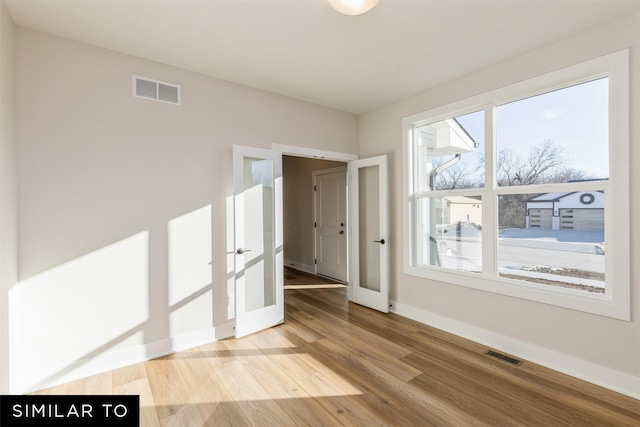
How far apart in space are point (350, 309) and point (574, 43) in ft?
11.9

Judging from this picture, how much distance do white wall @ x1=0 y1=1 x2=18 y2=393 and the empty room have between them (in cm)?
3

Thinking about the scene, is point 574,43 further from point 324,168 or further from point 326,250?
point 326,250

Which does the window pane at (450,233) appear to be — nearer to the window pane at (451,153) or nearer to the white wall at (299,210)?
the window pane at (451,153)

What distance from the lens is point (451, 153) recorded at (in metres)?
3.45

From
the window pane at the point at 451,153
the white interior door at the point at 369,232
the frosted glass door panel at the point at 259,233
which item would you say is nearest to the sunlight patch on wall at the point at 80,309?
the frosted glass door panel at the point at 259,233

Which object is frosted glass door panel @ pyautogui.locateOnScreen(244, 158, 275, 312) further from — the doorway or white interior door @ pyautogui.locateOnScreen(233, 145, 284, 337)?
the doorway

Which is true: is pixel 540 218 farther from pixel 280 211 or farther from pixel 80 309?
pixel 80 309

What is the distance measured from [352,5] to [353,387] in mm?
2752

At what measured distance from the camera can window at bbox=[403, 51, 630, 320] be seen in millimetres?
2264

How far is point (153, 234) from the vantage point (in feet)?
9.08

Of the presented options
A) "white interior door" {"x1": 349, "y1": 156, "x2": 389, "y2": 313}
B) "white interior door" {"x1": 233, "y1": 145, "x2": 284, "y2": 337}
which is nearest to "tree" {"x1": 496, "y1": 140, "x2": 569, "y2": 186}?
"white interior door" {"x1": 349, "y1": 156, "x2": 389, "y2": 313}

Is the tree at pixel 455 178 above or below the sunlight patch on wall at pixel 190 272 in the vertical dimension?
above

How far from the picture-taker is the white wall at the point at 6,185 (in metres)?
1.84

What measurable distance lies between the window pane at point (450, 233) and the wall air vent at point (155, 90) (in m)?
3.05
